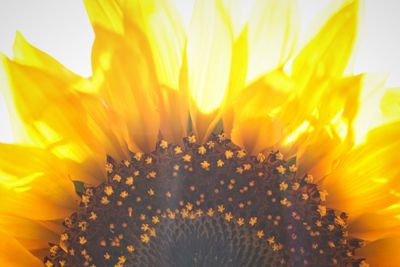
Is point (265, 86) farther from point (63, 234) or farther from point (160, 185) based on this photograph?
point (63, 234)

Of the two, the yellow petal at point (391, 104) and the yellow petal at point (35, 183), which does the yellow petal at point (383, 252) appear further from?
the yellow petal at point (35, 183)

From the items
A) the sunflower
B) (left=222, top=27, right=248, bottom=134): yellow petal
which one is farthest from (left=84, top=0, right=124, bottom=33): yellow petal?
(left=222, top=27, right=248, bottom=134): yellow petal

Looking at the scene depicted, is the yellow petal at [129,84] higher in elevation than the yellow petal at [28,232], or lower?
higher

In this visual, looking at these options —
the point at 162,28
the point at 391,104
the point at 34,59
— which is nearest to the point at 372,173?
the point at 391,104

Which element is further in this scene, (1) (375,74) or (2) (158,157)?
(2) (158,157)

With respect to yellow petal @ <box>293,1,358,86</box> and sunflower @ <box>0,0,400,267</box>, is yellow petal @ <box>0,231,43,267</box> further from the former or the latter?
yellow petal @ <box>293,1,358,86</box>

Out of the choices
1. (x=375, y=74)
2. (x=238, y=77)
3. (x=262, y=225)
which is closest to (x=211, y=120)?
(x=238, y=77)

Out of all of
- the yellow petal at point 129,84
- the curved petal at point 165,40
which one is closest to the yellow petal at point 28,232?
the yellow petal at point 129,84
